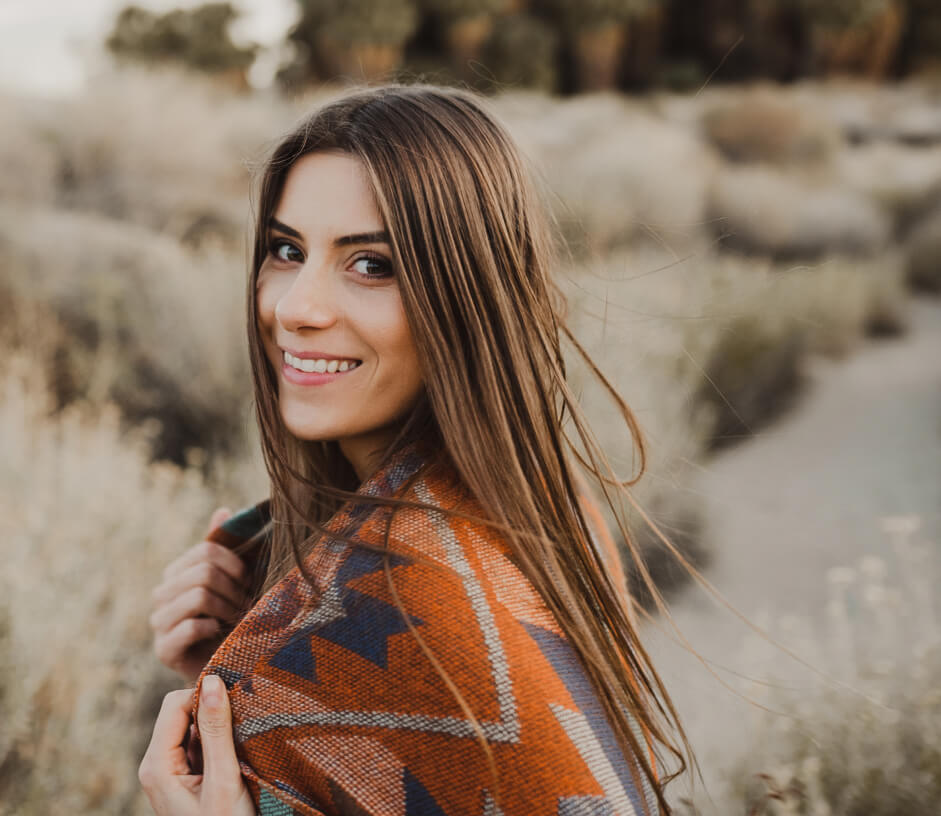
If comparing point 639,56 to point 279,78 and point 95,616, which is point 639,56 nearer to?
point 279,78

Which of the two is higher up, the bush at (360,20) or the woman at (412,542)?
the bush at (360,20)

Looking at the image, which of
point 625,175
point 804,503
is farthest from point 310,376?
point 625,175

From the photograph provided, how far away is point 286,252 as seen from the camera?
153 cm

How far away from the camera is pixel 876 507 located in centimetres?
517

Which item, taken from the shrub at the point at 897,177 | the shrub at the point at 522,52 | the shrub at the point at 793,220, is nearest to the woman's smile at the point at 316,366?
the shrub at the point at 793,220

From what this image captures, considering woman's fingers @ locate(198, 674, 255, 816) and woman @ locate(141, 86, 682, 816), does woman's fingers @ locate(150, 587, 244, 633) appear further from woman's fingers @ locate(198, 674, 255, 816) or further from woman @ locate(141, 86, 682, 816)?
woman's fingers @ locate(198, 674, 255, 816)

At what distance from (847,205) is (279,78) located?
12.9 metres

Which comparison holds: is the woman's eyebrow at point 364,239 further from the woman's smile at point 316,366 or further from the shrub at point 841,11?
the shrub at point 841,11

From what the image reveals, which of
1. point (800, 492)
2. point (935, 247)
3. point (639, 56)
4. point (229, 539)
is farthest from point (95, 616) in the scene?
point (639, 56)

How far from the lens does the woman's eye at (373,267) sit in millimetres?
1375

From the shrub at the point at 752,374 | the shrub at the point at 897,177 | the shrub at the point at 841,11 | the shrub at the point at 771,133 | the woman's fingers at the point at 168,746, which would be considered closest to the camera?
the woman's fingers at the point at 168,746

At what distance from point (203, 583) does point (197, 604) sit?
0.15ft

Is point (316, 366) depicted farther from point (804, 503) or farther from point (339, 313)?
point (804, 503)

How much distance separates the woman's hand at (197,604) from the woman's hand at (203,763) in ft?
1.41
